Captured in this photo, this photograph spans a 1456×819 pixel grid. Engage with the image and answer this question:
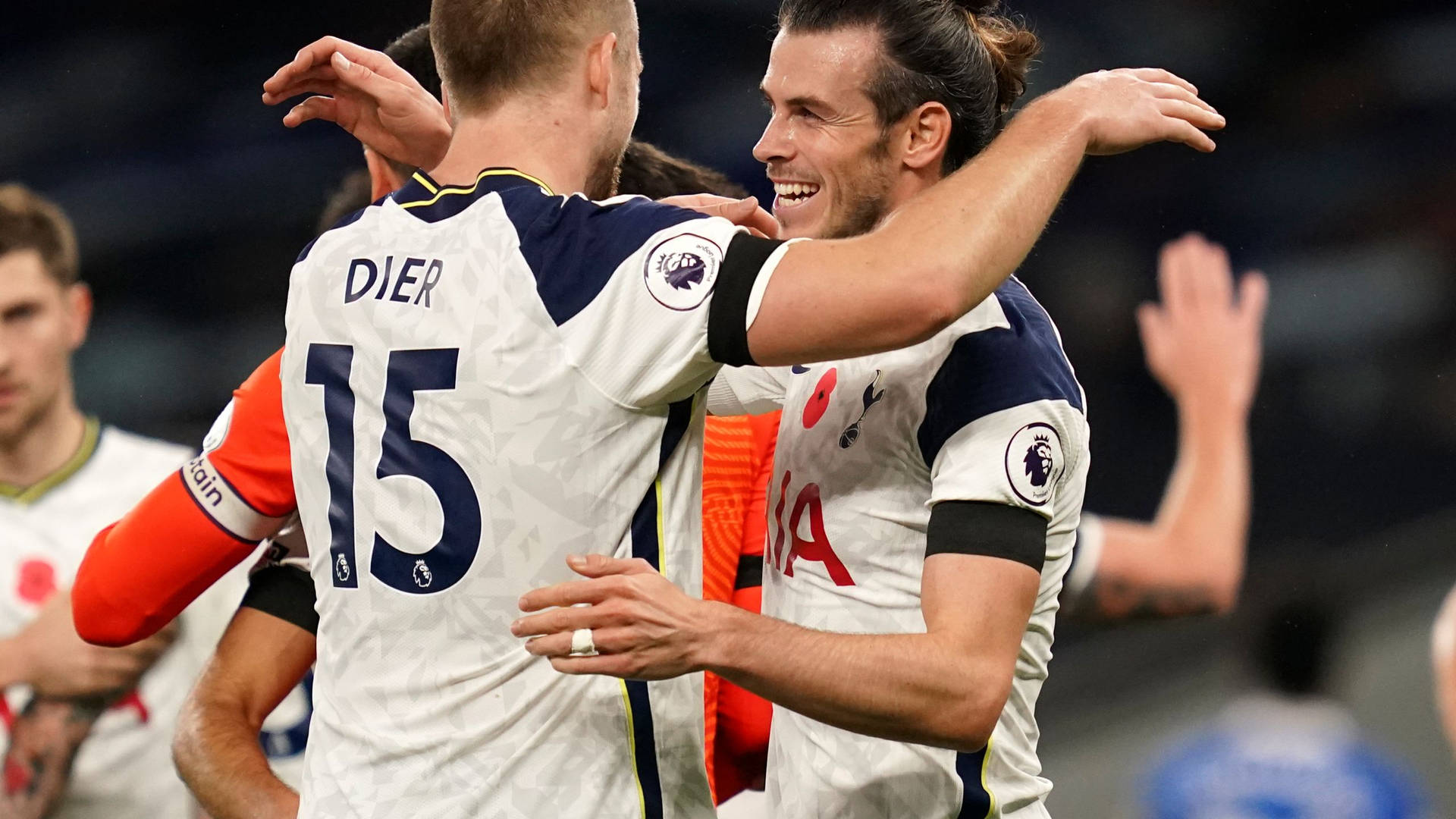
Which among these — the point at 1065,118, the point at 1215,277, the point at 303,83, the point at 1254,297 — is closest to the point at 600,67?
the point at 1065,118

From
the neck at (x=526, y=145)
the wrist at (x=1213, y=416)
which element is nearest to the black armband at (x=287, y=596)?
the neck at (x=526, y=145)

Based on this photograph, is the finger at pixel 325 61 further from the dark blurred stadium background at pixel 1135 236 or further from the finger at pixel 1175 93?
the dark blurred stadium background at pixel 1135 236

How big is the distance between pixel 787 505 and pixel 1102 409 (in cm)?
302

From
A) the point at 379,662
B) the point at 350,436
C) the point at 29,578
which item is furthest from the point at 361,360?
the point at 29,578

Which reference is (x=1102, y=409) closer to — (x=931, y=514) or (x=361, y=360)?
(x=931, y=514)

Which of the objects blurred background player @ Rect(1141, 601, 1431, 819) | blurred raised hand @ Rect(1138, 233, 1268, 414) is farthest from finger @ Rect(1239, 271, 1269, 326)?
blurred background player @ Rect(1141, 601, 1431, 819)

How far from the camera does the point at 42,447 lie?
4336 millimetres

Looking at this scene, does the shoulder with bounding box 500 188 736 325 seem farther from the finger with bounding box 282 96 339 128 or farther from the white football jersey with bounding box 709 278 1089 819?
the finger with bounding box 282 96 339 128

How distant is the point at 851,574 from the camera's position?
193 cm

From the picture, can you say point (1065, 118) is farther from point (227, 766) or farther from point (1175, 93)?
point (227, 766)

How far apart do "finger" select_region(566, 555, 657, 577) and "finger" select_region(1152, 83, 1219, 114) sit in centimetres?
84

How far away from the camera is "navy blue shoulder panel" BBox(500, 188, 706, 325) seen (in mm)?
1577

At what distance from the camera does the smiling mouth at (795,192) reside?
2158mm

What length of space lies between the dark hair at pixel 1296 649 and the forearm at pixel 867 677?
3228mm
